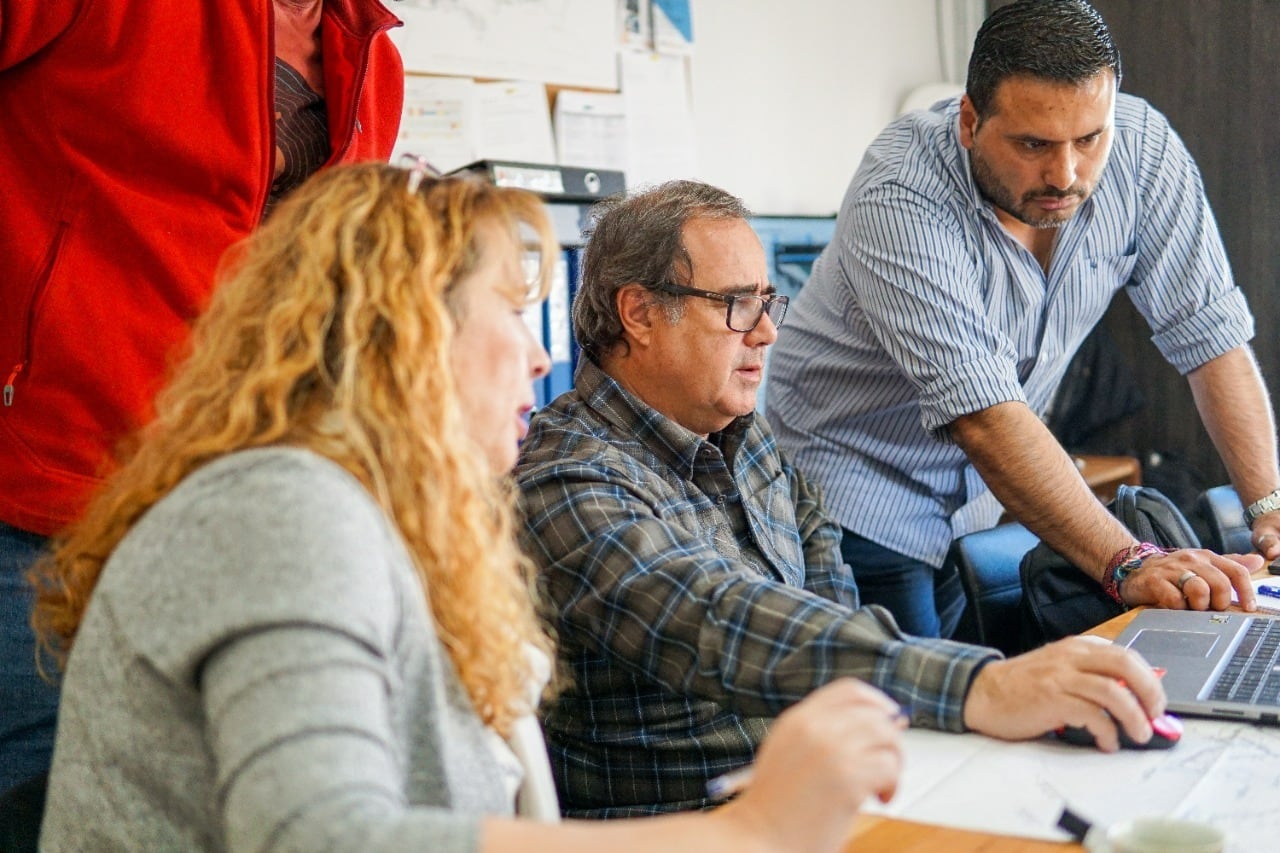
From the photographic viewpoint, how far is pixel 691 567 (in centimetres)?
132

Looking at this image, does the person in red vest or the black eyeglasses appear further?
the black eyeglasses

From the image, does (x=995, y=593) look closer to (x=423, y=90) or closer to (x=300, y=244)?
(x=300, y=244)

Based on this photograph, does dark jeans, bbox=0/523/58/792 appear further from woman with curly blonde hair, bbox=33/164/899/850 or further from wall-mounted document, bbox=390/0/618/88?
wall-mounted document, bbox=390/0/618/88

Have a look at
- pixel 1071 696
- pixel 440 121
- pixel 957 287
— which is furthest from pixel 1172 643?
pixel 440 121

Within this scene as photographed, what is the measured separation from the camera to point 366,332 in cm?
89

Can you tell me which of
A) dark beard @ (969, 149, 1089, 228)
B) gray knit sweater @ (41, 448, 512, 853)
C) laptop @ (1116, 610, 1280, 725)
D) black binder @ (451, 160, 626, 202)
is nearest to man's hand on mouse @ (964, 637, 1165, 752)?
laptop @ (1116, 610, 1280, 725)

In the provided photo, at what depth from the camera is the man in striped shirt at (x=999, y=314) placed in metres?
1.98

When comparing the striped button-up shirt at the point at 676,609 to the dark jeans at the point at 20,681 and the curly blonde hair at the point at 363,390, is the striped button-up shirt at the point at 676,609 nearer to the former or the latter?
the curly blonde hair at the point at 363,390

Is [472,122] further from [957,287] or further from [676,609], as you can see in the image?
[676,609]

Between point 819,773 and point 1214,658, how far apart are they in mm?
837

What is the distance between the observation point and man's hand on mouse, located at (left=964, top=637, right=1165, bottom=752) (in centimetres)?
115

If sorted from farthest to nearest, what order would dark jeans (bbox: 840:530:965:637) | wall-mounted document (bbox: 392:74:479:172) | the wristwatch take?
wall-mounted document (bbox: 392:74:479:172) < dark jeans (bbox: 840:530:965:637) < the wristwatch

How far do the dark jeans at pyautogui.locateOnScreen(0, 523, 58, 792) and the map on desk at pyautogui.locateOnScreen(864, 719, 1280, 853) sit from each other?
33.0 inches

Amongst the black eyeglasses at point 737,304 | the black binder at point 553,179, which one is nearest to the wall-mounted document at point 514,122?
the black binder at point 553,179
